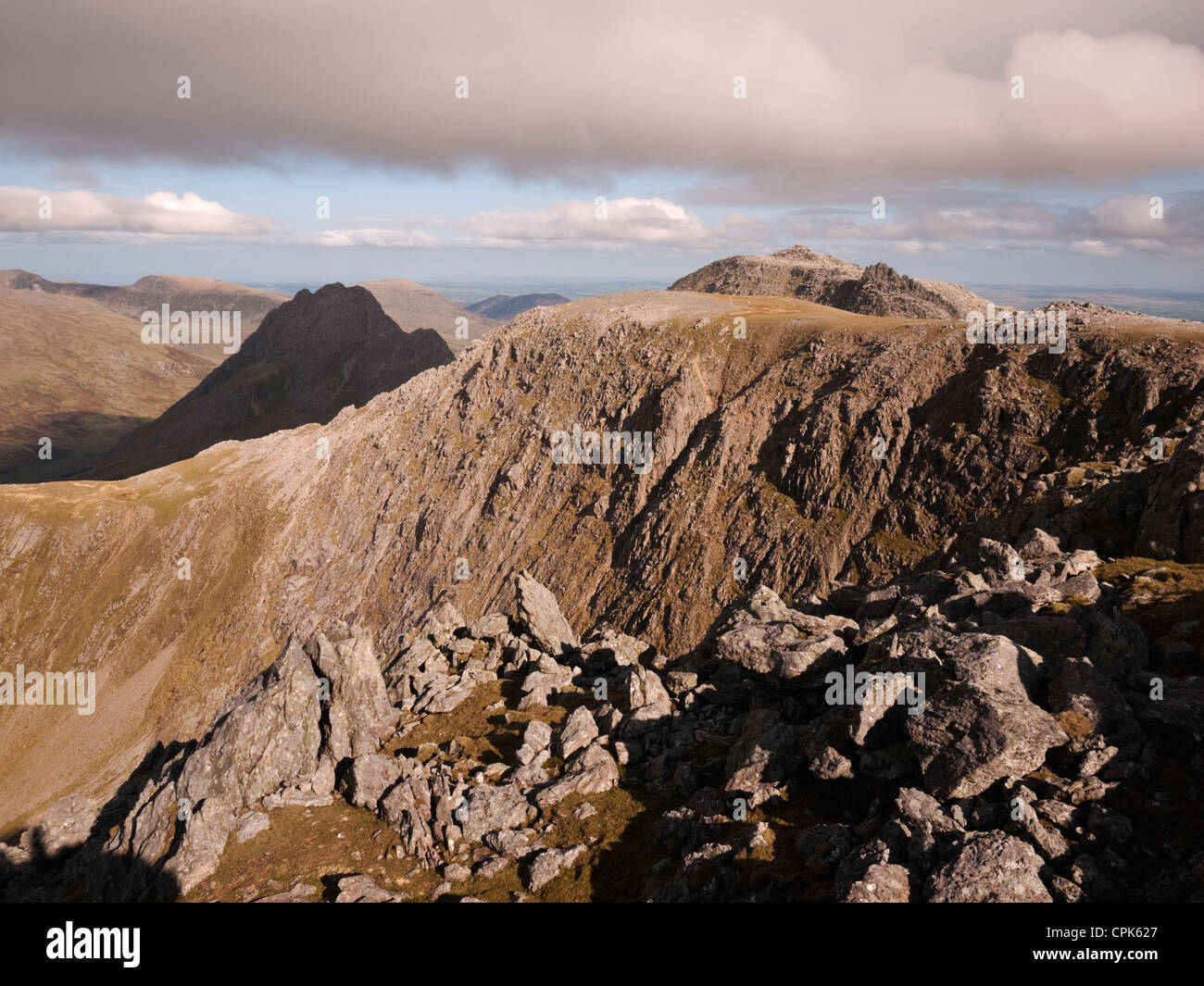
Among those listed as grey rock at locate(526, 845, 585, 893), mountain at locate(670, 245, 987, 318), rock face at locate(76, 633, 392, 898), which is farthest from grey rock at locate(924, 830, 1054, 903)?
mountain at locate(670, 245, 987, 318)

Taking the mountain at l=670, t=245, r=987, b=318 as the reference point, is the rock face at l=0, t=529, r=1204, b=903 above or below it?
below

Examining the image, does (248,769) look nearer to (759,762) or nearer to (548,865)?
(548,865)

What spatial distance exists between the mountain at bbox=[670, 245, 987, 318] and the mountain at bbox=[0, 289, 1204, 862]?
3110 centimetres

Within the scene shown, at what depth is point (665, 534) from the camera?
9450 centimetres

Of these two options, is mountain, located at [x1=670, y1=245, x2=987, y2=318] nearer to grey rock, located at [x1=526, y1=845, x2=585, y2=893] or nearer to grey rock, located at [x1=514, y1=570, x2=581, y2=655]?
grey rock, located at [x1=514, y1=570, x2=581, y2=655]

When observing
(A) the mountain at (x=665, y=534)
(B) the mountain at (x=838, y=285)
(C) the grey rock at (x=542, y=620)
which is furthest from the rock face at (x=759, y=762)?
(B) the mountain at (x=838, y=285)

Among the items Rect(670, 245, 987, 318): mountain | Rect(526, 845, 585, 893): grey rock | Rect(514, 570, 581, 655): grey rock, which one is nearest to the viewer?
Rect(526, 845, 585, 893): grey rock

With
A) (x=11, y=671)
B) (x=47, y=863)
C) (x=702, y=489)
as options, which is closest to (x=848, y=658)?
(x=47, y=863)

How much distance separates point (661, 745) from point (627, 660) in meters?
10.8

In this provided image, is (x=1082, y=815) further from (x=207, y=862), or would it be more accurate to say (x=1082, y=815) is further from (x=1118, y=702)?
(x=207, y=862)

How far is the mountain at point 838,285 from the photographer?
149 meters

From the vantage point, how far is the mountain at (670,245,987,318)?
489ft

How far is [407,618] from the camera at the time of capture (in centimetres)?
10512

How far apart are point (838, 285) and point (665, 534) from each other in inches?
4333
